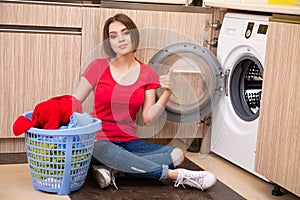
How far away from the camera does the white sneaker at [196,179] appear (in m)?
2.60

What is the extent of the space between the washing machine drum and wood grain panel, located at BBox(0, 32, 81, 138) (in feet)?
1.40

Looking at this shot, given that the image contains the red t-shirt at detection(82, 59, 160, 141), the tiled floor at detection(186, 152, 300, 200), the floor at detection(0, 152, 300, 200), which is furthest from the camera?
the red t-shirt at detection(82, 59, 160, 141)

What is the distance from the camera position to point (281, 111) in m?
2.41

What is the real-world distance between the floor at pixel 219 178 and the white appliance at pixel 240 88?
49 millimetres

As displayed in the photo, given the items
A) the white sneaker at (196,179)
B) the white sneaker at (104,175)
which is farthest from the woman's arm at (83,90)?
the white sneaker at (196,179)

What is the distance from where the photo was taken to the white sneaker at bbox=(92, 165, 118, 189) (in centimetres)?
252

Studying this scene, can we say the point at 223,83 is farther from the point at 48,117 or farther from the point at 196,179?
the point at 48,117

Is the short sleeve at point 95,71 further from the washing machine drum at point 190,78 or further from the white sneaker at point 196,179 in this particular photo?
the white sneaker at point 196,179

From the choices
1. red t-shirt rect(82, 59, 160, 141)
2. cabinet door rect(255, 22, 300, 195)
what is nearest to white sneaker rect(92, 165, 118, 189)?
red t-shirt rect(82, 59, 160, 141)

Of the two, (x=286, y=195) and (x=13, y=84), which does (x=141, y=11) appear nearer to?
(x=13, y=84)

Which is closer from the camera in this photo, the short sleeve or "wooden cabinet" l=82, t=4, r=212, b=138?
the short sleeve

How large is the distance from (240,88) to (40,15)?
1.04m

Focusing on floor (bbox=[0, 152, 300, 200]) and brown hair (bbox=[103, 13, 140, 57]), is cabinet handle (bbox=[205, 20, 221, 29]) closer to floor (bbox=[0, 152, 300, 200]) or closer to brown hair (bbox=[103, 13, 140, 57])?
brown hair (bbox=[103, 13, 140, 57])

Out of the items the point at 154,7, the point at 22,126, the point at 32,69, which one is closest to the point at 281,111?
the point at 154,7
